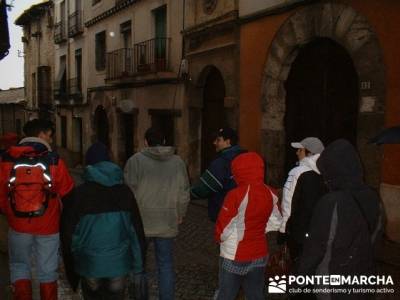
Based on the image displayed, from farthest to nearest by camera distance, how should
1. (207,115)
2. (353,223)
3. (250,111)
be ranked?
(207,115) < (250,111) < (353,223)

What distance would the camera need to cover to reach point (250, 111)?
993cm

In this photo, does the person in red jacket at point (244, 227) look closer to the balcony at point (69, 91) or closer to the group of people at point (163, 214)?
the group of people at point (163, 214)

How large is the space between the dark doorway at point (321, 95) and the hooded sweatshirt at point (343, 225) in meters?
5.26

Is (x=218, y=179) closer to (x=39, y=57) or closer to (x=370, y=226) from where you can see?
(x=370, y=226)

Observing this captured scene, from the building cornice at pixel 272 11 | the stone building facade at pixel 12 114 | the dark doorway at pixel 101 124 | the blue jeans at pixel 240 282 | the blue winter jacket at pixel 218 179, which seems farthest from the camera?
the stone building facade at pixel 12 114

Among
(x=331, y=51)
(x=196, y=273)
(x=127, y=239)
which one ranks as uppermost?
(x=331, y=51)

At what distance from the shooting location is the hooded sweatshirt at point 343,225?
262cm

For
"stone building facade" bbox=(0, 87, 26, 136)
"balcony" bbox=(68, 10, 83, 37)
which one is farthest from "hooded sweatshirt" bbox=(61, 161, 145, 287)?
"stone building facade" bbox=(0, 87, 26, 136)

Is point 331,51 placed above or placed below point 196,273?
above

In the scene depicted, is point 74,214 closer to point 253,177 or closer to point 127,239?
point 127,239

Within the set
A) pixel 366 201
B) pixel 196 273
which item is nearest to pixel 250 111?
pixel 196 273

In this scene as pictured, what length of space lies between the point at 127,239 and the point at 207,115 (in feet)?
29.6

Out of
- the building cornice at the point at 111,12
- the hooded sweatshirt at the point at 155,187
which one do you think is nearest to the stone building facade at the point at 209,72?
the building cornice at the point at 111,12

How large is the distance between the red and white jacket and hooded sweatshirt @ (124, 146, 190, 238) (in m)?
0.92
